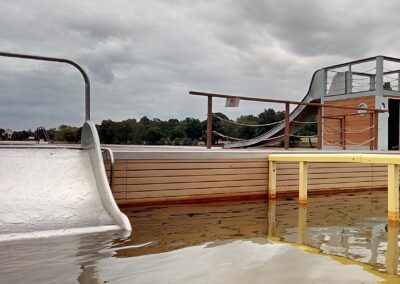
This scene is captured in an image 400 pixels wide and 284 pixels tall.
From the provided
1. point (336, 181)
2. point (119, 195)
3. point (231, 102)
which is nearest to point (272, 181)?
point (231, 102)

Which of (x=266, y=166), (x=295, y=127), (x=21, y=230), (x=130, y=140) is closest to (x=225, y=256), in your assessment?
(x=21, y=230)

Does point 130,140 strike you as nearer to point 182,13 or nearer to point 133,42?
point 133,42

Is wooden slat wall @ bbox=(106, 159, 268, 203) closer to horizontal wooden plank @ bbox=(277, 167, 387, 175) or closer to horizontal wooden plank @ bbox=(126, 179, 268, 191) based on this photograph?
horizontal wooden plank @ bbox=(126, 179, 268, 191)

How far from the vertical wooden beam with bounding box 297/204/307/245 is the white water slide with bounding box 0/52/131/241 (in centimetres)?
157

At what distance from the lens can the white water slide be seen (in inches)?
116

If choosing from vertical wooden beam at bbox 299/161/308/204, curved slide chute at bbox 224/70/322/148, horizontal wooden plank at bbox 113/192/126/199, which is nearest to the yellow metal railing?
vertical wooden beam at bbox 299/161/308/204

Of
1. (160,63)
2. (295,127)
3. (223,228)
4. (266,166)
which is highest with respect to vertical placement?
(160,63)

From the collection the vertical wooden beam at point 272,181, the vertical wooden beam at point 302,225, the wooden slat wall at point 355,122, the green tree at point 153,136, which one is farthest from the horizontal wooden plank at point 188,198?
the wooden slat wall at point 355,122

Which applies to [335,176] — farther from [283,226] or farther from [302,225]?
[283,226]

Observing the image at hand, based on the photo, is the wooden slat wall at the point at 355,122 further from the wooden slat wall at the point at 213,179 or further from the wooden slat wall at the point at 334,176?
the wooden slat wall at the point at 213,179

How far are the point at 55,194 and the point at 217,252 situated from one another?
163 centimetres

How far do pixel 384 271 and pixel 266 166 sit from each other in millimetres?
3339

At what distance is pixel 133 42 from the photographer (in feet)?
32.5

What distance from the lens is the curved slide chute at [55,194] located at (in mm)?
2957
